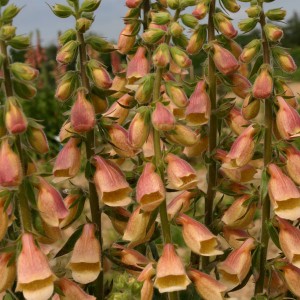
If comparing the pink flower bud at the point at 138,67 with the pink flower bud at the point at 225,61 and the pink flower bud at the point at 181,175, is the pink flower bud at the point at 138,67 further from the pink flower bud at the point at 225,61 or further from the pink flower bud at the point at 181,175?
the pink flower bud at the point at 181,175

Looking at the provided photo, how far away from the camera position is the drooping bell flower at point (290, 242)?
7.02 ft

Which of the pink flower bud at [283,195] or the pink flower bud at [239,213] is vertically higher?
the pink flower bud at [283,195]

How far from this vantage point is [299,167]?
2.17m

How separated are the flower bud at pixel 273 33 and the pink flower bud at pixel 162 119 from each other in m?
0.50

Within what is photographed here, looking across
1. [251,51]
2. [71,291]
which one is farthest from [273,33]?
[71,291]

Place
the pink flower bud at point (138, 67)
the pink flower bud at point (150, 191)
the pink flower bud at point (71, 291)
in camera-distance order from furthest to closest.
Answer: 1. the pink flower bud at point (138, 67)
2. the pink flower bud at point (71, 291)
3. the pink flower bud at point (150, 191)

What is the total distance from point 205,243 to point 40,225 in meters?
0.50

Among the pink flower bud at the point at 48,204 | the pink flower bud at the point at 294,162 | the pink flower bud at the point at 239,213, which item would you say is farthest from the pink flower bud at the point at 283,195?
the pink flower bud at the point at 48,204

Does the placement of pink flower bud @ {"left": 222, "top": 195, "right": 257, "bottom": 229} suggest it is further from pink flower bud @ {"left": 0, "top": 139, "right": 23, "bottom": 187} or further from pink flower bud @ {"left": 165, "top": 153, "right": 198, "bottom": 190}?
pink flower bud @ {"left": 0, "top": 139, "right": 23, "bottom": 187}

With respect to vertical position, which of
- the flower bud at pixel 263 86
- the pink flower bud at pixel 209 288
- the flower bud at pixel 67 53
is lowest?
the pink flower bud at pixel 209 288

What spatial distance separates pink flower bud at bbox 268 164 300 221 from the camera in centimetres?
210

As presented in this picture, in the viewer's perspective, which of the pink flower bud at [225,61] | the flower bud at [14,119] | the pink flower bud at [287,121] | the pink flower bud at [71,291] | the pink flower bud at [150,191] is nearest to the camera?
the flower bud at [14,119]

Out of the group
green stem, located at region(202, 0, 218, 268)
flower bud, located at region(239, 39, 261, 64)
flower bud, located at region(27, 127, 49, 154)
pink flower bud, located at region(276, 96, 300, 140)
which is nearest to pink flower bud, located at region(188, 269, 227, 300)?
green stem, located at region(202, 0, 218, 268)

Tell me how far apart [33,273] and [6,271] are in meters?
0.13
